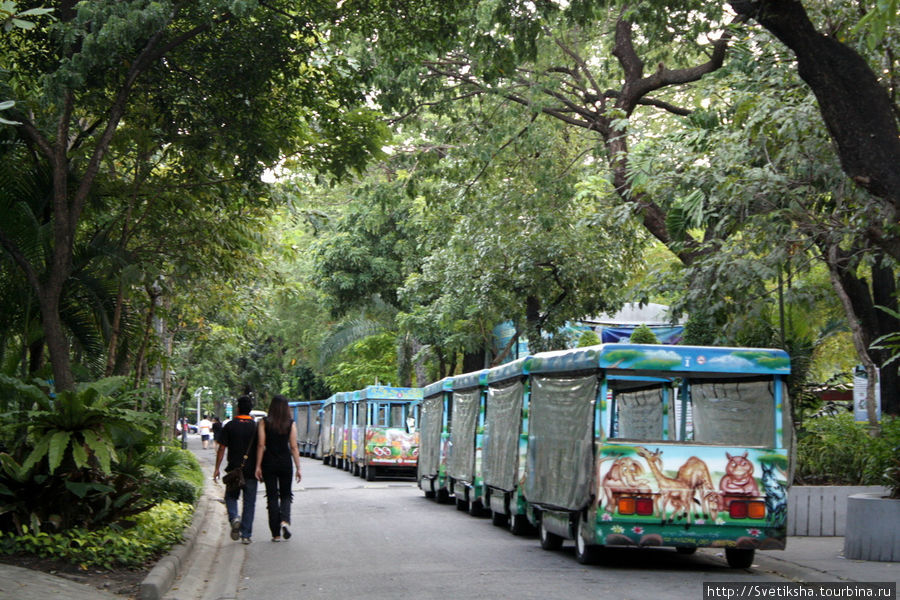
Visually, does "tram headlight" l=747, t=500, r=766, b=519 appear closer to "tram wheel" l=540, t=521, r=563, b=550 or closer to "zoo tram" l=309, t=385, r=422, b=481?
"tram wheel" l=540, t=521, r=563, b=550

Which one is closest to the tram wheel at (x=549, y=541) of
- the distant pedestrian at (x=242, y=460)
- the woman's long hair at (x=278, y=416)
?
the woman's long hair at (x=278, y=416)

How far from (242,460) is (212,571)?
264 centimetres

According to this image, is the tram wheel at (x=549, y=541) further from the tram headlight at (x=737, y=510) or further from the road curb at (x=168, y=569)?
the road curb at (x=168, y=569)

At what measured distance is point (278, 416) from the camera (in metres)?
13.4

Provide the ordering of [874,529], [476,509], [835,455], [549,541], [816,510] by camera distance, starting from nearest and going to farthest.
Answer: [874,529] < [549,541] < [816,510] < [835,455] < [476,509]

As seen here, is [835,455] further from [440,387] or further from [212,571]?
[212,571]

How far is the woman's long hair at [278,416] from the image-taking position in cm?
1333

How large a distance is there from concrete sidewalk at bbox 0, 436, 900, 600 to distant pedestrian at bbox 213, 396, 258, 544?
29 centimetres

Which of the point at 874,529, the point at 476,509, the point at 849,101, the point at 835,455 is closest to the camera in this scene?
the point at 849,101

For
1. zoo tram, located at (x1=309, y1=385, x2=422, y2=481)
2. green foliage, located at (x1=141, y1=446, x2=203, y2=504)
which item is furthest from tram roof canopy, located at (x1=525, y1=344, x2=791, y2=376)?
zoo tram, located at (x1=309, y1=385, x2=422, y2=481)

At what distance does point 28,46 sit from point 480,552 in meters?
7.91

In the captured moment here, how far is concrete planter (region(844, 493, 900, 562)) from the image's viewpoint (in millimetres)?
11781

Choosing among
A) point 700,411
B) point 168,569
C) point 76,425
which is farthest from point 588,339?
point 168,569

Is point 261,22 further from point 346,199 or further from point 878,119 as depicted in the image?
point 346,199
